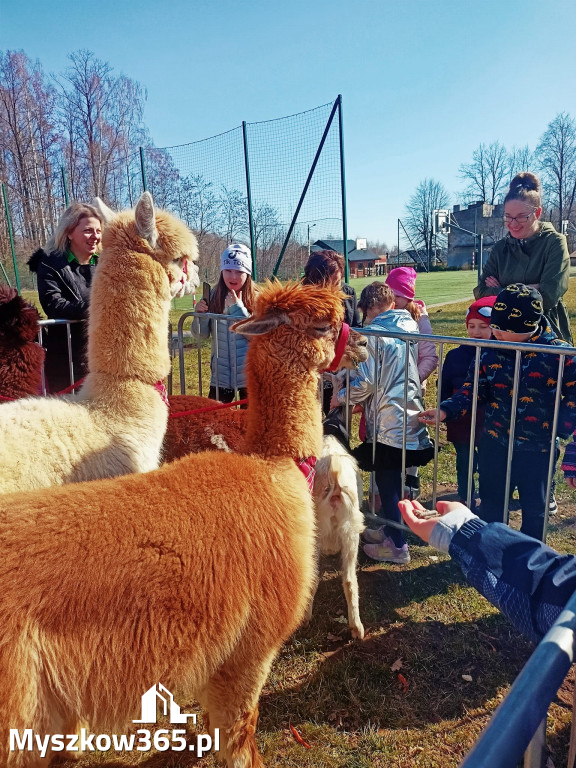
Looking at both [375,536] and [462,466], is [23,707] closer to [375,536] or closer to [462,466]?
[375,536]

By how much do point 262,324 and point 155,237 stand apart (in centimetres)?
81

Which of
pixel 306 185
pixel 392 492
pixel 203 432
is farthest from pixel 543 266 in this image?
pixel 306 185

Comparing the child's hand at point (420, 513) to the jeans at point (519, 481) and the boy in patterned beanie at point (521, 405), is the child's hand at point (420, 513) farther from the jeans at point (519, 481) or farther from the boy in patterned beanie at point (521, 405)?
the jeans at point (519, 481)

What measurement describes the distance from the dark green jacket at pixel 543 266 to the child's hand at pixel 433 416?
4.01 feet

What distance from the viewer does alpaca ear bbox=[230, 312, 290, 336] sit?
6.23 ft

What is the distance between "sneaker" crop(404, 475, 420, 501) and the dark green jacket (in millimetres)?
1455

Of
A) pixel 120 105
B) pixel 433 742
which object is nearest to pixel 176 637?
pixel 433 742

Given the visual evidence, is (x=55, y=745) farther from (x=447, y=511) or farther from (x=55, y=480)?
(x=447, y=511)

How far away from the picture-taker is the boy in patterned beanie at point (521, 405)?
2670mm

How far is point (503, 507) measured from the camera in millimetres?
3031

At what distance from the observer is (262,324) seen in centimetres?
190

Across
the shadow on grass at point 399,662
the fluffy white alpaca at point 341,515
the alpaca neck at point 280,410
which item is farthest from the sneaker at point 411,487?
the alpaca neck at point 280,410

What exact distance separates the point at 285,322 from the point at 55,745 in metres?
1.53

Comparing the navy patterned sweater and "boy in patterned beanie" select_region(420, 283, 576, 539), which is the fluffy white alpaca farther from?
the navy patterned sweater
